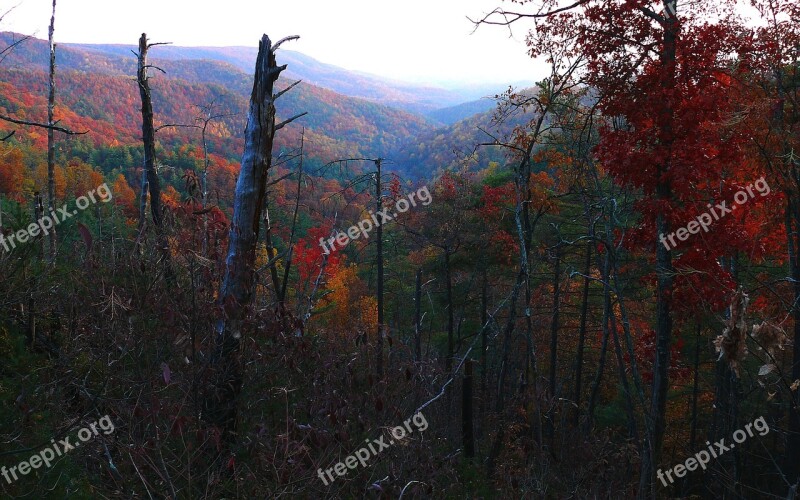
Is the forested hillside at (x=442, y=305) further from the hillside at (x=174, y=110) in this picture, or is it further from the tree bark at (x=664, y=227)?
the hillside at (x=174, y=110)

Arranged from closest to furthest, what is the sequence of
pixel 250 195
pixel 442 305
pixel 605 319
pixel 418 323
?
pixel 250 195 → pixel 605 319 → pixel 418 323 → pixel 442 305

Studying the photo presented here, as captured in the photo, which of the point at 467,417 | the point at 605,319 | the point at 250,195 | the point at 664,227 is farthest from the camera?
the point at 467,417

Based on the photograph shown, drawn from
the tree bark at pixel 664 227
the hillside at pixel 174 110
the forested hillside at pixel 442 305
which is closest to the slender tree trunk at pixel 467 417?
the forested hillside at pixel 442 305

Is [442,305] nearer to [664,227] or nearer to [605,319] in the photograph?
[605,319]

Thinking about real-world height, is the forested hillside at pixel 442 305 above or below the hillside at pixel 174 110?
below

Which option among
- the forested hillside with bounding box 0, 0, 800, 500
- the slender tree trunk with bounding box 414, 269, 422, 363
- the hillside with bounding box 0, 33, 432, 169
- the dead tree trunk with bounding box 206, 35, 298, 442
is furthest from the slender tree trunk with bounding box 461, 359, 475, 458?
the hillside with bounding box 0, 33, 432, 169

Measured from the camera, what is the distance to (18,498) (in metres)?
3.93

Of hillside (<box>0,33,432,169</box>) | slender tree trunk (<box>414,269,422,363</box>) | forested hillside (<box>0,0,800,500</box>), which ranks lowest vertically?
slender tree trunk (<box>414,269,422,363</box>)

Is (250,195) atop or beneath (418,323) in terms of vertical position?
atop

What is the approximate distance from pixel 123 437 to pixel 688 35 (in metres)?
10.1

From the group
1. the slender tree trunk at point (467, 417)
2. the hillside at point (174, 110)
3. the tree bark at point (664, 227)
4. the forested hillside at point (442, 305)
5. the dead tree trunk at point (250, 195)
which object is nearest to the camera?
the forested hillside at point (442, 305)

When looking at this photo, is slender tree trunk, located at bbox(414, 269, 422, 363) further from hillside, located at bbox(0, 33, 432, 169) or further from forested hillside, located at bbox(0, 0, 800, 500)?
hillside, located at bbox(0, 33, 432, 169)

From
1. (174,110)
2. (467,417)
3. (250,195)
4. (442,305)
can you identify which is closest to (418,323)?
(467,417)

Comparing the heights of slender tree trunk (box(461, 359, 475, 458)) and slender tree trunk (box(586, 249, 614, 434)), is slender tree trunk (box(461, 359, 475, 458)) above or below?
below
